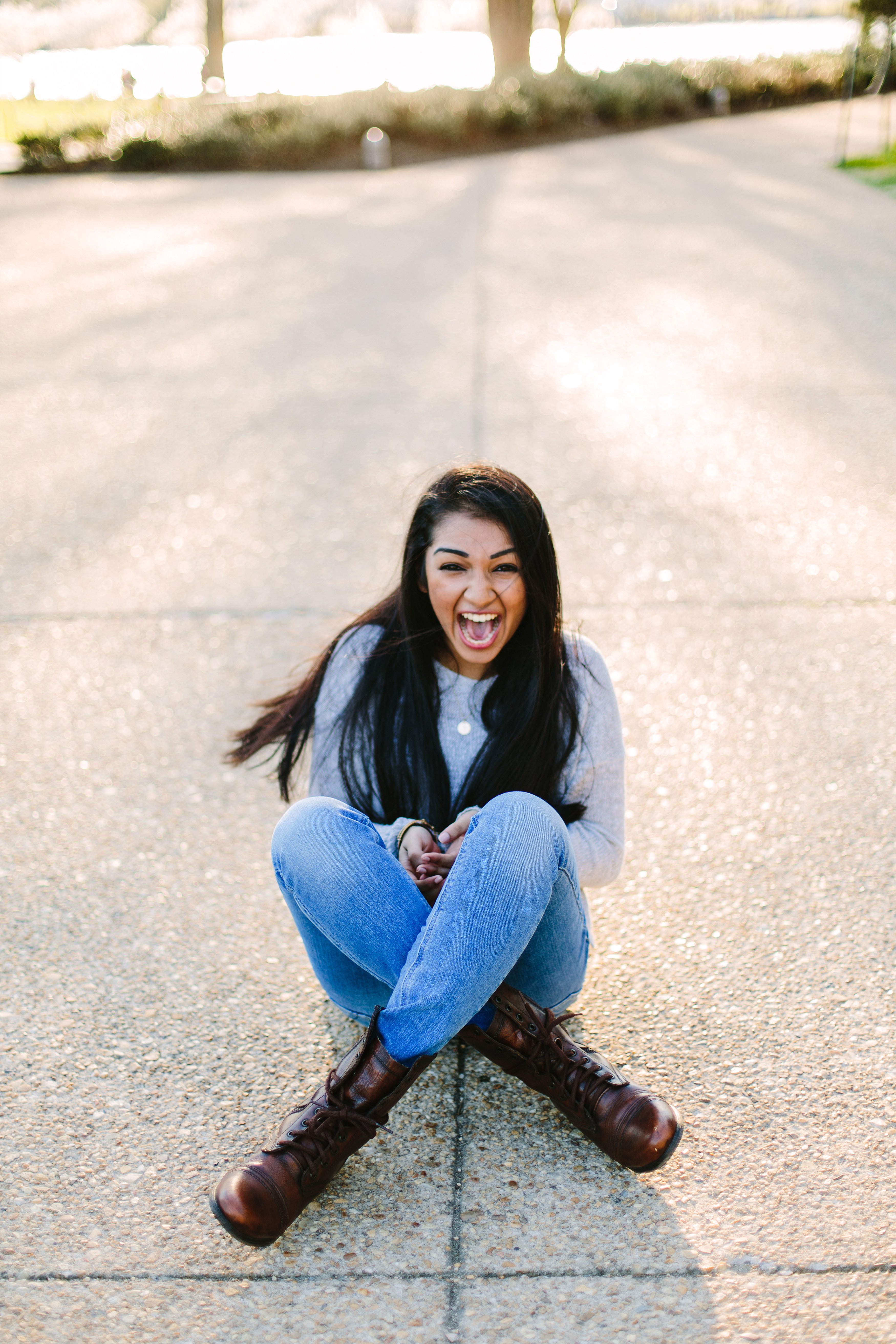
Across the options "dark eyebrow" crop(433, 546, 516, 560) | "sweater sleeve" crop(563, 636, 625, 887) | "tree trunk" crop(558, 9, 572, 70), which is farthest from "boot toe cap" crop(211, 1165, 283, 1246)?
"tree trunk" crop(558, 9, 572, 70)

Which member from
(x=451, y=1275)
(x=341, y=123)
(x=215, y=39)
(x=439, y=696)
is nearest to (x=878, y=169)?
(x=341, y=123)

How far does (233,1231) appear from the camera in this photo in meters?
1.84

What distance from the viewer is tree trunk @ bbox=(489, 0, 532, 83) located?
709 inches

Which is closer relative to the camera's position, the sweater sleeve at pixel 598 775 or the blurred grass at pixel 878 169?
the sweater sleeve at pixel 598 775

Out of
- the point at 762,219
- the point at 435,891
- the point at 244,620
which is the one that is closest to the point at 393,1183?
the point at 435,891

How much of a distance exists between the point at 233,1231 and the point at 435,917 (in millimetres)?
551

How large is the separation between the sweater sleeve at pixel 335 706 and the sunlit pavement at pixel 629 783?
1.51 feet

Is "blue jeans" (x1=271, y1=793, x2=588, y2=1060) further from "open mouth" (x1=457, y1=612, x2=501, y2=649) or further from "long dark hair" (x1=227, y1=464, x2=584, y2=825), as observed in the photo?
"open mouth" (x1=457, y1=612, x2=501, y2=649)

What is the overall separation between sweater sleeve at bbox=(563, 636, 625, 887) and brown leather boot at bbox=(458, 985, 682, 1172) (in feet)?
1.06

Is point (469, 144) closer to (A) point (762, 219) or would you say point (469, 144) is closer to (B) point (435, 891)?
(A) point (762, 219)

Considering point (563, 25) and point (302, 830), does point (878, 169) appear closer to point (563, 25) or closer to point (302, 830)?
point (302, 830)

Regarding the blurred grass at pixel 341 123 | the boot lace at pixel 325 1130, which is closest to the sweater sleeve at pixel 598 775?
the boot lace at pixel 325 1130

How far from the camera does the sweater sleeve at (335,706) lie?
94.3 inches

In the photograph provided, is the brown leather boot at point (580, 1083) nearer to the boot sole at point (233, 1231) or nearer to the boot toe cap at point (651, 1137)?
the boot toe cap at point (651, 1137)
